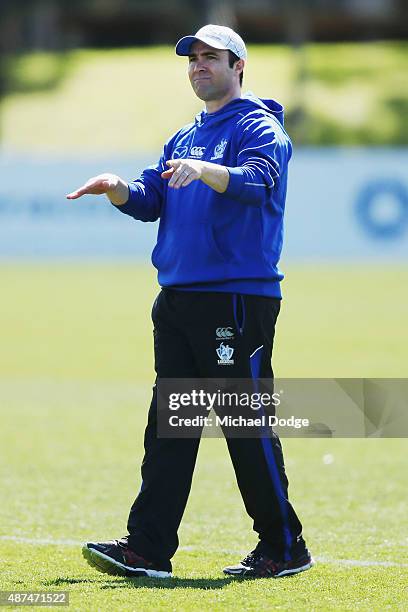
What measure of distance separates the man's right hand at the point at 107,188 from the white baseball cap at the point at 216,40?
2.19 feet

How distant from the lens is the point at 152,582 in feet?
18.4

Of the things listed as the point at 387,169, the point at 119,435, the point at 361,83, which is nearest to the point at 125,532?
the point at 119,435

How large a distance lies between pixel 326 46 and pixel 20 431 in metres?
39.7

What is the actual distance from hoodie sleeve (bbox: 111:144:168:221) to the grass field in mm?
1678

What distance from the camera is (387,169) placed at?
25.0 metres

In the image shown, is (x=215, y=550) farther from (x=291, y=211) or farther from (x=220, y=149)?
(x=291, y=211)

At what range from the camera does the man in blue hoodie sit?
18.7ft

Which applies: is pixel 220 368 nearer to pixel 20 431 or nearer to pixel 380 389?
pixel 380 389

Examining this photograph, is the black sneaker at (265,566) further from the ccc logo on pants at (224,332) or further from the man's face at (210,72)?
the man's face at (210,72)

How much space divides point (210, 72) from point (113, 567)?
7.49 ft

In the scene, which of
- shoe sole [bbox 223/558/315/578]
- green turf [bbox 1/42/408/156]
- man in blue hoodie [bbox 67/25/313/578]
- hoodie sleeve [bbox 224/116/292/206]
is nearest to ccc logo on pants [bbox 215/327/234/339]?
man in blue hoodie [bbox 67/25/313/578]

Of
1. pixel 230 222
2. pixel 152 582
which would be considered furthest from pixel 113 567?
pixel 230 222

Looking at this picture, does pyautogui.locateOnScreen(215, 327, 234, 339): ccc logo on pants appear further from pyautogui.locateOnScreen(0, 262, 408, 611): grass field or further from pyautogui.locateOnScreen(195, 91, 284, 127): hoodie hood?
pyautogui.locateOnScreen(0, 262, 408, 611): grass field

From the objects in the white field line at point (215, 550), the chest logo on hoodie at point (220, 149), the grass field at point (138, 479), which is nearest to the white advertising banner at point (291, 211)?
the grass field at point (138, 479)
